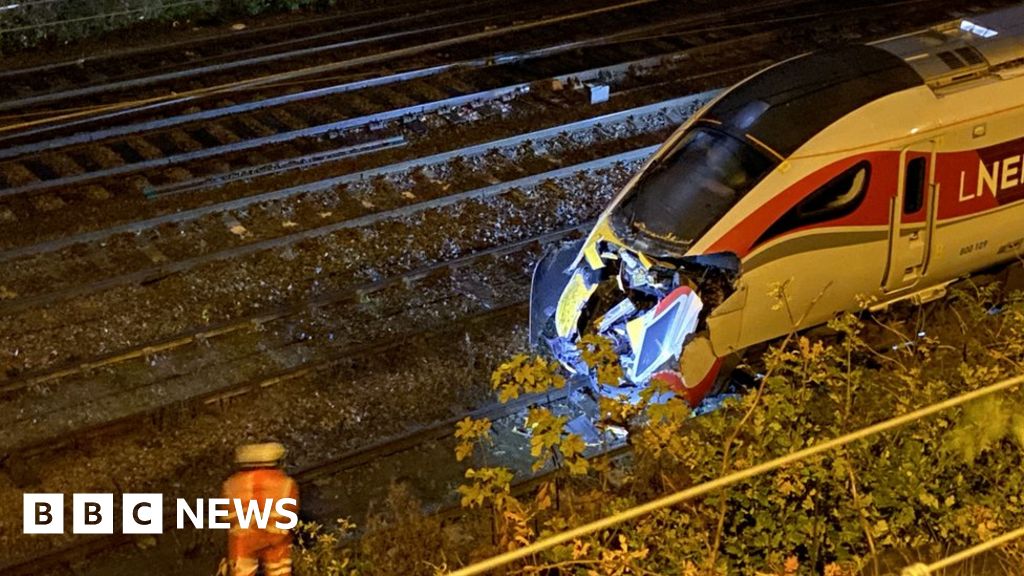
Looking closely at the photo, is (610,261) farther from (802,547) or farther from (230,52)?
(230,52)

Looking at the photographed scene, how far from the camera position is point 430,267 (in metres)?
12.3

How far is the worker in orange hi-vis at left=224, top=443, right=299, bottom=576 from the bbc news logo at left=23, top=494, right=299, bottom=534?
169 centimetres

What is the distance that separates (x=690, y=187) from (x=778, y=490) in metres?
2.75

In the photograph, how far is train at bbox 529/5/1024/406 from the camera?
8.98 m

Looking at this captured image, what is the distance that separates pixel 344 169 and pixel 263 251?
204cm

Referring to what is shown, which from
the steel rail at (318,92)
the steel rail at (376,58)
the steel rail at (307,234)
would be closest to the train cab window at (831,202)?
the steel rail at (307,234)

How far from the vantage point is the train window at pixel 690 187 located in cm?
892

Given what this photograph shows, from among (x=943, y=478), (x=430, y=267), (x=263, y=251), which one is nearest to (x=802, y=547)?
(x=943, y=478)

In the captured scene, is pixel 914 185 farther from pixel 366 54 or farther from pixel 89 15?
pixel 89 15

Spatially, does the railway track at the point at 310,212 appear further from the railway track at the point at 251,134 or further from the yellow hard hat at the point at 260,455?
the yellow hard hat at the point at 260,455

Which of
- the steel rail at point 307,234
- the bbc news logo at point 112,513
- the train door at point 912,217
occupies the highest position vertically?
the train door at point 912,217

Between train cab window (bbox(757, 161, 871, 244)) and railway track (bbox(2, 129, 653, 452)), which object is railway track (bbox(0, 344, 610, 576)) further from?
train cab window (bbox(757, 161, 871, 244))

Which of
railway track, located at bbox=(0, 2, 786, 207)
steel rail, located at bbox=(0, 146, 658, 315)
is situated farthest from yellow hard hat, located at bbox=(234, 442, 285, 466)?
railway track, located at bbox=(0, 2, 786, 207)

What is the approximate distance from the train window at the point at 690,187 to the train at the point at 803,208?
1 centimetres
